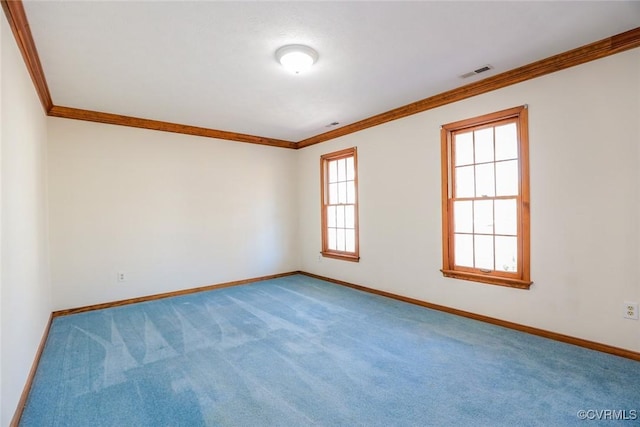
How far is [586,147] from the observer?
279 cm

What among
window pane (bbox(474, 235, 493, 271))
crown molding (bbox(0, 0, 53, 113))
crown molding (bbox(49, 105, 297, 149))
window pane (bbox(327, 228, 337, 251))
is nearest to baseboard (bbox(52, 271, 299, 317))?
window pane (bbox(327, 228, 337, 251))

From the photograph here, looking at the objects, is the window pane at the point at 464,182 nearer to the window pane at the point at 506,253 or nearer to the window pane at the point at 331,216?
the window pane at the point at 506,253

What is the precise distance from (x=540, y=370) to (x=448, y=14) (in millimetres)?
2747

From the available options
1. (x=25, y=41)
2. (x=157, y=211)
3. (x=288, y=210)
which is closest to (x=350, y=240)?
(x=288, y=210)

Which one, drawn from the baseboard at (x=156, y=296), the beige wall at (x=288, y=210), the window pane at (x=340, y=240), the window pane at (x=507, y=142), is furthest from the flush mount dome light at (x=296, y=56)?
the baseboard at (x=156, y=296)

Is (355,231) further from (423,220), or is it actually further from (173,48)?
(173,48)

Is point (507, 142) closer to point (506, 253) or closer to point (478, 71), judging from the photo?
point (478, 71)

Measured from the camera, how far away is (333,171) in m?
5.78

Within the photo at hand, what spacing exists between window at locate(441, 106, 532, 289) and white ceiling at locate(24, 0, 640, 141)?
23.8 inches

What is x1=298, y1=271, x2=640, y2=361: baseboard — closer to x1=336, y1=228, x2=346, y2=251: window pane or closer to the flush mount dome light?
x1=336, y1=228, x2=346, y2=251: window pane

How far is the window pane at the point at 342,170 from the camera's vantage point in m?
5.52

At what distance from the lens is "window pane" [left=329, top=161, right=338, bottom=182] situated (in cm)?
571

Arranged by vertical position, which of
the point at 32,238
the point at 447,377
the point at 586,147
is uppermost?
the point at 586,147

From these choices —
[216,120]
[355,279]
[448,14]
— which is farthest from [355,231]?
[448,14]
